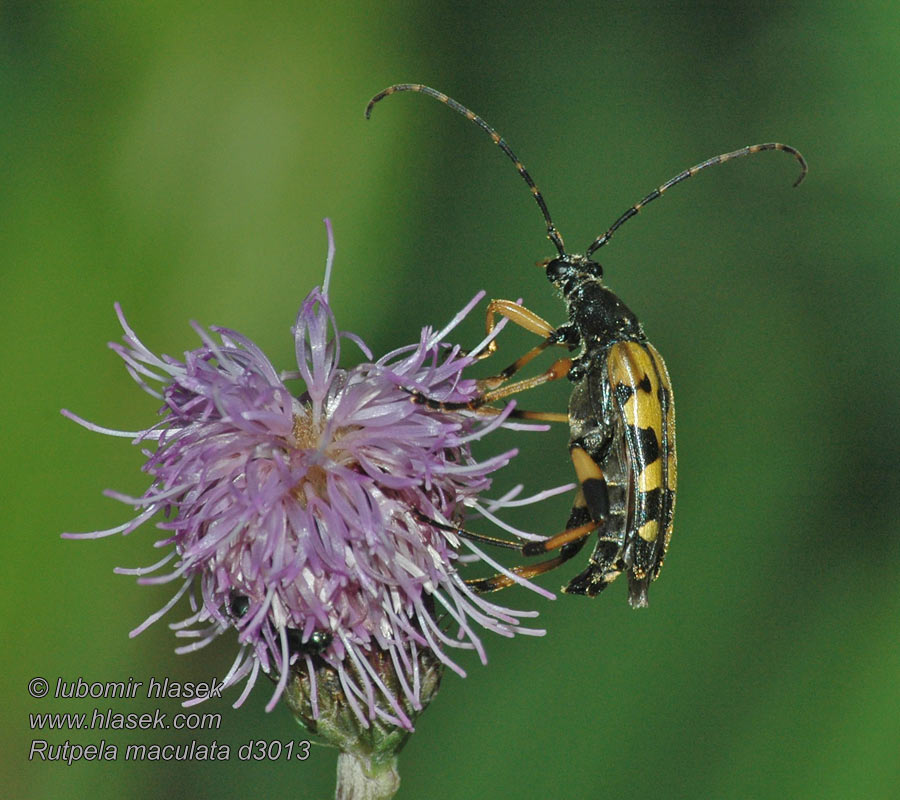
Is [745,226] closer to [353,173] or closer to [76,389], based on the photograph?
[353,173]

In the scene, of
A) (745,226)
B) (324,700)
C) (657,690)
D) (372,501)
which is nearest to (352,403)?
(372,501)

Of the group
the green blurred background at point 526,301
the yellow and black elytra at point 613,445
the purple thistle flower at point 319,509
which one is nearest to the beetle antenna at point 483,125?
the yellow and black elytra at point 613,445

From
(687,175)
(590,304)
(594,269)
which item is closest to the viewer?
(590,304)

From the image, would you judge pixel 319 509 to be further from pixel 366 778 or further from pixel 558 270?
pixel 558 270

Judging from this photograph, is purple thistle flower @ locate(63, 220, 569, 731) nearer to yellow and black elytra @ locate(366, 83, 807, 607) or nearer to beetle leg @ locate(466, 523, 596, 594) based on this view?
beetle leg @ locate(466, 523, 596, 594)

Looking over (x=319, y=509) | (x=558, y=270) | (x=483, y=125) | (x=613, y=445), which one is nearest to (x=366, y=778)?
(x=319, y=509)

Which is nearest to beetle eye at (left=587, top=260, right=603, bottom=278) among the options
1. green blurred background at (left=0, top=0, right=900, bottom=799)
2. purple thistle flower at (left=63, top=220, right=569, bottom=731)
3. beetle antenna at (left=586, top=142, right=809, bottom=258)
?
beetle antenna at (left=586, top=142, right=809, bottom=258)
